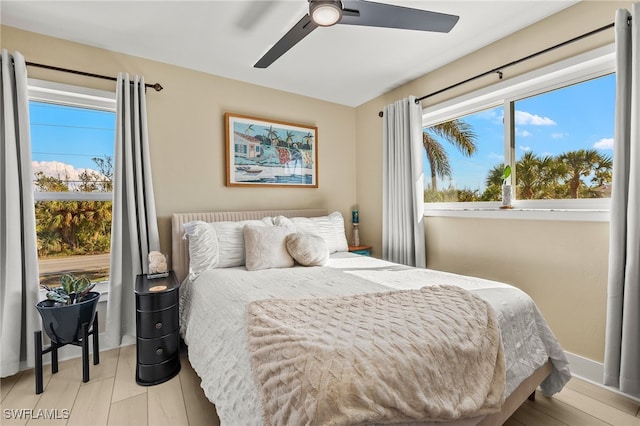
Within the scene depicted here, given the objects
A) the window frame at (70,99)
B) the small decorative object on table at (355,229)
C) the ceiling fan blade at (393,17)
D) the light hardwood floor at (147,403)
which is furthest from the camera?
the small decorative object on table at (355,229)

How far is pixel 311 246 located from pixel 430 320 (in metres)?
1.37

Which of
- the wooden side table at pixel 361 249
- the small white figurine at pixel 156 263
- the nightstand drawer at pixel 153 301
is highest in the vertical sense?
the small white figurine at pixel 156 263

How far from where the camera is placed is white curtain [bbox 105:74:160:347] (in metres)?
2.38

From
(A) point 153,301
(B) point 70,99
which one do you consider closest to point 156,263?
(A) point 153,301

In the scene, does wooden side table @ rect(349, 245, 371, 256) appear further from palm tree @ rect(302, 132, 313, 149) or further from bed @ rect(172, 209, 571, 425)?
palm tree @ rect(302, 132, 313, 149)

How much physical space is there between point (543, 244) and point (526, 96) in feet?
3.84

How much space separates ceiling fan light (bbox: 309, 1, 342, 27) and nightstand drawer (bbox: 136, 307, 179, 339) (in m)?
1.99

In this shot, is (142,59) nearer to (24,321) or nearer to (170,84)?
(170,84)

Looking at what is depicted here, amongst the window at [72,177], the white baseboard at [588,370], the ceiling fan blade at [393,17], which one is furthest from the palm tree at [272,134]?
the white baseboard at [588,370]

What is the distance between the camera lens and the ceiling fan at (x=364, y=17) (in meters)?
1.42

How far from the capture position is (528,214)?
224cm

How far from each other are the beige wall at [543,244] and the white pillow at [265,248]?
1.53 meters

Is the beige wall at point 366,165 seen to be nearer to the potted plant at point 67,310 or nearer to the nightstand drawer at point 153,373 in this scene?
the potted plant at point 67,310

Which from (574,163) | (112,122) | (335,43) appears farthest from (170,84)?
(574,163)
